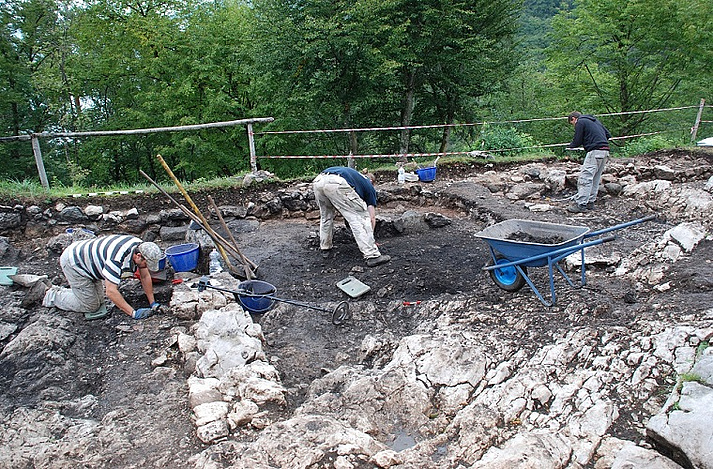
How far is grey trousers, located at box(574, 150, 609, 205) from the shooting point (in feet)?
21.3

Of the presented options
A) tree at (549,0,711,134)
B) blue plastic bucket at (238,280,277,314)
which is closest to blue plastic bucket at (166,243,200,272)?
blue plastic bucket at (238,280,277,314)

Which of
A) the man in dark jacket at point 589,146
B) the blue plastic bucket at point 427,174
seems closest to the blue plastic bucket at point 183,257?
the blue plastic bucket at point 427,174

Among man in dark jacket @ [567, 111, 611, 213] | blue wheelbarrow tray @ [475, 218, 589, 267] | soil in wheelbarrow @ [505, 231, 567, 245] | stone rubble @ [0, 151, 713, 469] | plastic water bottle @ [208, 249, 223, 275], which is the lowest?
stone rubble @ [0, 151, 713, 469]

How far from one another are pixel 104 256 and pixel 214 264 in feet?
4.24

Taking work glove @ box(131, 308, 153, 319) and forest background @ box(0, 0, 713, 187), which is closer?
work glove @ box(131, 308, 153, 319)

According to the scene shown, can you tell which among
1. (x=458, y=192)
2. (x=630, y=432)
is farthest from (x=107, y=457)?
(x=458, y=192)

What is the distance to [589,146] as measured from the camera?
647 cm

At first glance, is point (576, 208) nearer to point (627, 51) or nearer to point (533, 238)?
point (533, 238)

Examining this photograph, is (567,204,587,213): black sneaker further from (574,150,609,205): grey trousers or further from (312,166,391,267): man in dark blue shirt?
(312,166,391,267): man in dark blue shirt

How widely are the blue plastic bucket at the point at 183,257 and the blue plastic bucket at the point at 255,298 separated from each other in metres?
1.25

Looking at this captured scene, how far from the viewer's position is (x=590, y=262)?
4559mm

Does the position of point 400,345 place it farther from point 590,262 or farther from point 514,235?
point 590,262

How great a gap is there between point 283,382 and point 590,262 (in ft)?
10.8

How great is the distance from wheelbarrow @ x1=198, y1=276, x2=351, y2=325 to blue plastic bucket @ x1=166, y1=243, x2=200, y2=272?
3.15ft
